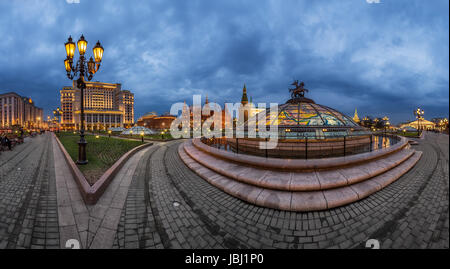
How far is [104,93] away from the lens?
4205 inches

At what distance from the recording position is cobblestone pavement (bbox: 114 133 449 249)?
2.66 metres

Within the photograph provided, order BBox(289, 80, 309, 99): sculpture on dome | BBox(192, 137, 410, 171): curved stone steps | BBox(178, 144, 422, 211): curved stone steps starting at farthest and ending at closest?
BBox(289, 80, 309, 99): sculpture on dome → BBox(192, 137, 410, 171): curved stone steps → BBox(178, 144, 422, 211): curved stone steps

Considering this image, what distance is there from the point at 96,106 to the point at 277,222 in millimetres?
134942

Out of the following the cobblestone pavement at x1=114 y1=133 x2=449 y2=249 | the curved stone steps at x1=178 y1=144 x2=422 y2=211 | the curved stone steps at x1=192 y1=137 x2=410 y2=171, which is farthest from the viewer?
the curved stone steps at x1=192 y1=137 x2=410 y2=171

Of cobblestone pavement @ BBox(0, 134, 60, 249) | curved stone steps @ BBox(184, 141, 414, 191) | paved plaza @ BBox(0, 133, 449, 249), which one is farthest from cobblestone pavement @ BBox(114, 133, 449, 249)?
cobblestone pavement @ BBox(0, 134, 60, 249)

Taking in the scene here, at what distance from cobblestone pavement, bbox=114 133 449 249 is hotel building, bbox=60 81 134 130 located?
4543 inches

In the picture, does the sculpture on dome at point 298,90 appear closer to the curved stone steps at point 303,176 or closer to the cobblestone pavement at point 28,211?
the curved stone steps at point 303,176

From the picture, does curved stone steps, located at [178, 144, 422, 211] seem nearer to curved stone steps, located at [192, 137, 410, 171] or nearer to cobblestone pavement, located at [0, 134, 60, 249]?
curved stone steps, located at [192, 137, 410, 171]

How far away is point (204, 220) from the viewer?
10.6ft

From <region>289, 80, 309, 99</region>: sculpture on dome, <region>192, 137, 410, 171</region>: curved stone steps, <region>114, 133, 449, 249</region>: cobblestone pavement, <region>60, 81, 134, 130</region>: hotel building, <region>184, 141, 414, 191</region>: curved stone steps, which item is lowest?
<region>114, 133, 449, 249</region>: cobblestone pavement

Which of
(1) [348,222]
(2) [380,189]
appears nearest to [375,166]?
(2) [380,189]

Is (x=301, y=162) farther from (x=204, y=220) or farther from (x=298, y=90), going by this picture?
(x=298, y=90)
